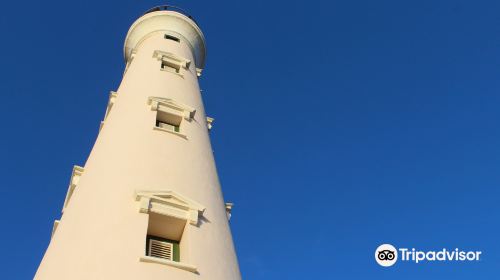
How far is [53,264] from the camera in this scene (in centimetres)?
1114

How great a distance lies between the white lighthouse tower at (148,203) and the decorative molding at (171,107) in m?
0.03

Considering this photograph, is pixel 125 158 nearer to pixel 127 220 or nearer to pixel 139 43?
pixel 127 220

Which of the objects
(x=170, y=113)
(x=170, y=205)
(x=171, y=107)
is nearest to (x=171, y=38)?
(x=171, y=107)

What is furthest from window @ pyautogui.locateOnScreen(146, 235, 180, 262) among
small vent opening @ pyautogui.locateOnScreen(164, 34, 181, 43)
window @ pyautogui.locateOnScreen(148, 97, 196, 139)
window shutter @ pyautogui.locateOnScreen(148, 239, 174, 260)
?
small vent opening @ pyautogui.locateOnScreen(164, 34, 181, 43)

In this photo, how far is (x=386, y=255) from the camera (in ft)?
67.4

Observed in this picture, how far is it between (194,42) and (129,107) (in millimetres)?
10478

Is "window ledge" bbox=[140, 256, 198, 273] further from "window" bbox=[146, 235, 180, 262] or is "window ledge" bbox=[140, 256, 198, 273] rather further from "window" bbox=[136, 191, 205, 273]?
"window" bbox=[146, 235, 180, 262]

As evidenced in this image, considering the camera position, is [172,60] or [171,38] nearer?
[172,60]

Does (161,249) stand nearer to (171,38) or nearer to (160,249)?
(160,249)

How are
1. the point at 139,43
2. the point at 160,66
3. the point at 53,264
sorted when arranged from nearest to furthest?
the point at 53,264 → the point at 160,66 → the point at 139,43

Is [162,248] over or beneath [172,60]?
beneath

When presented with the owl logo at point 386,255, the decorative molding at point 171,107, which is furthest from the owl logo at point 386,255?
the decorative molding at point 171,107

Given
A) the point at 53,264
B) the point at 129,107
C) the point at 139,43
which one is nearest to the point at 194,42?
the point at 139,43

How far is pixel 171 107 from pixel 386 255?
10.0m
